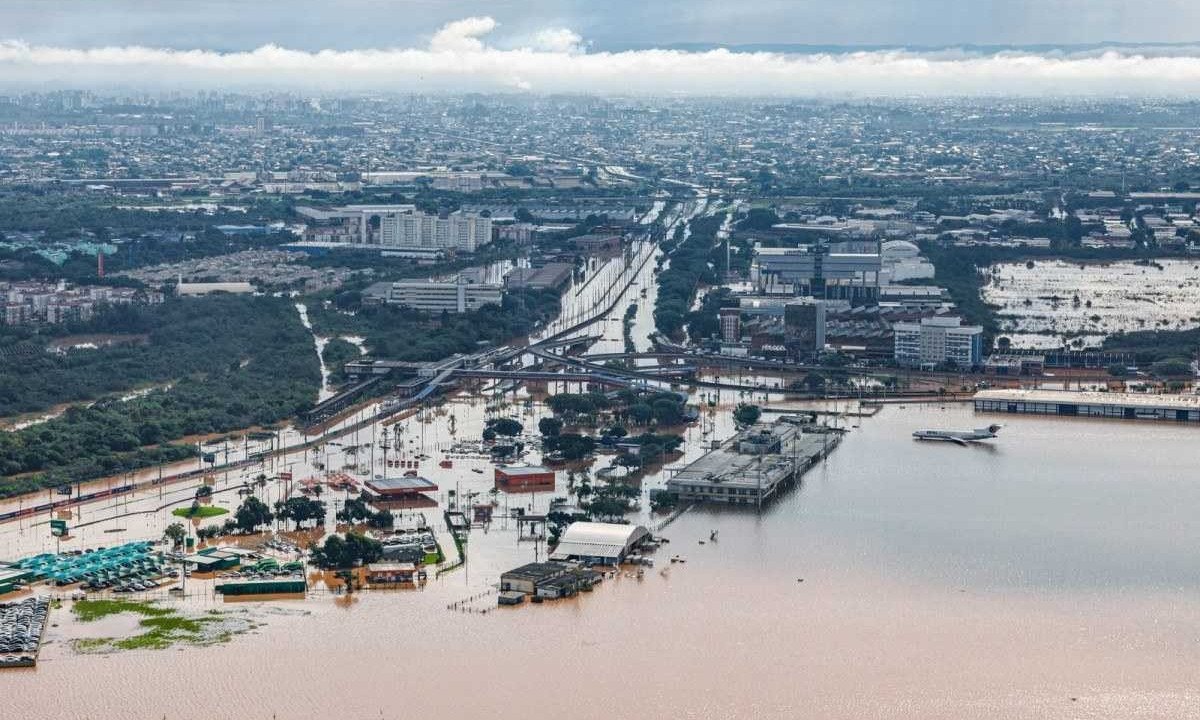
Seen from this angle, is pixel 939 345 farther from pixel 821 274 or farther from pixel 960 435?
pixel 821 274

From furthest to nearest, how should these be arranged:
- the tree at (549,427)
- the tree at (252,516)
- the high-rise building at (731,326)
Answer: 1. the high-rise building at (731,326)
2. the tree at (549,427)
3. the tree at (252,516)

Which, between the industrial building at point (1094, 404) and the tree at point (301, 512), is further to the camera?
the industrial building at point (1094, 404)

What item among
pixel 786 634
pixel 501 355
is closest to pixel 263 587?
pixel 786 634

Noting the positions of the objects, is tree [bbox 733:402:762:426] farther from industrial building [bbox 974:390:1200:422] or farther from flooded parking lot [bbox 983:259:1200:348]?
flooded parking lot [bbox 983:259:1200:348]

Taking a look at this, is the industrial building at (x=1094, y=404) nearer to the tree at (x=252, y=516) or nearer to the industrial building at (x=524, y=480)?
the industrial building at (x=524, y=480)

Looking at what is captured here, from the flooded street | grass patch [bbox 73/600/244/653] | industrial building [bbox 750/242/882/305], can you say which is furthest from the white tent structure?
industrial building [bbox 750/242/882/305]

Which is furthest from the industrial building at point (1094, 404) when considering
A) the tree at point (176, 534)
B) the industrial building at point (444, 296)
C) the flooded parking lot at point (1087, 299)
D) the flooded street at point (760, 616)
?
the tree at point (176, 534)
